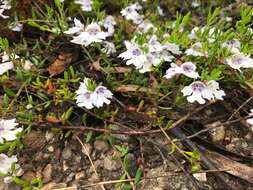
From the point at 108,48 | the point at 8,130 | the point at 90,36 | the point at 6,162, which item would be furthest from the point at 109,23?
the point at 6,162

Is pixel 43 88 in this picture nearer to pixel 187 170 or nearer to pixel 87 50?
pixel 87 50

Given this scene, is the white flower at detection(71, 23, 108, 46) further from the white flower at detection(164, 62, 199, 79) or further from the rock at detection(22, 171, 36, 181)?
the rock at detection(22, 171, 36, 181)

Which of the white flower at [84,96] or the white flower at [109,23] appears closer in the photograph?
the white flower at [84,96]

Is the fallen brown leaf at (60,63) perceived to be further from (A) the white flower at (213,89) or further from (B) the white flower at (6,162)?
(A) the white flower at (213,89)

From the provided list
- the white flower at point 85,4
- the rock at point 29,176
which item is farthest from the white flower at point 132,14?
the rock at point 29,176

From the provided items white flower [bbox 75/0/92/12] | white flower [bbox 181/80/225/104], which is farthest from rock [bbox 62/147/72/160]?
white flower [bbox 75/0/92/12]

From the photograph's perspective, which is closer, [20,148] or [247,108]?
[20,148]

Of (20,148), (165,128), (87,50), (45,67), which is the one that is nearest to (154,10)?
(87,50)
